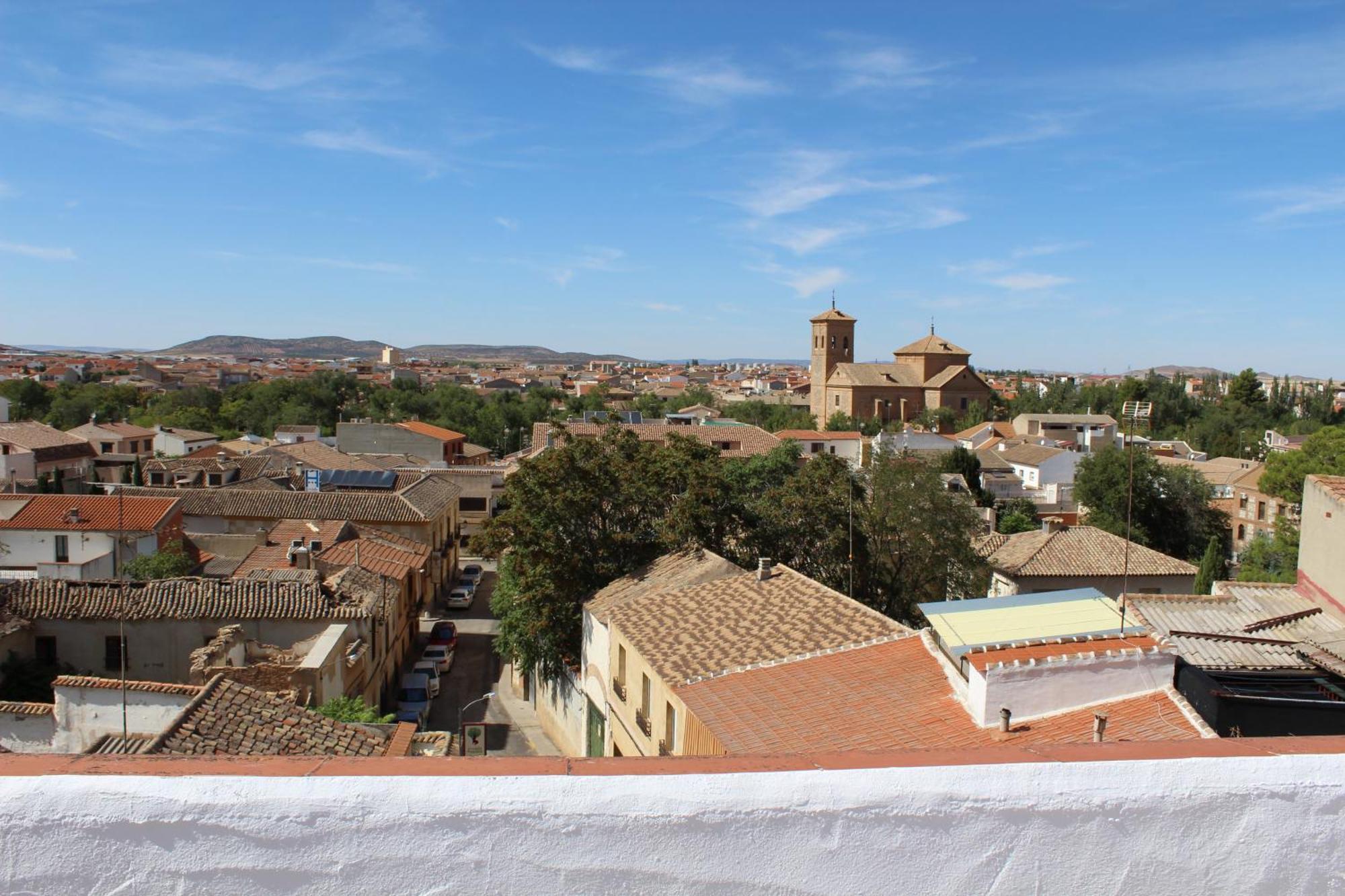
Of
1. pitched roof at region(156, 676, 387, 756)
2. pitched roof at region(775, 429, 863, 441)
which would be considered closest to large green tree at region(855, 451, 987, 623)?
pitched roof at region(156, 676, 387, 756)

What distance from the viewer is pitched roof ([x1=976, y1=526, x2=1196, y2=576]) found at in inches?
867

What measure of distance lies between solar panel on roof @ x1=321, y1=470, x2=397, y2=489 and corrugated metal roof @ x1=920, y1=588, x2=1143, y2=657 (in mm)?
26248

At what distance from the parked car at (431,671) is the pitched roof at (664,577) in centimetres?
555

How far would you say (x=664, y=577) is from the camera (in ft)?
→ 48.8

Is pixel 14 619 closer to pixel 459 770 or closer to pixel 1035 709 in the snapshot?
pixel 1035 709

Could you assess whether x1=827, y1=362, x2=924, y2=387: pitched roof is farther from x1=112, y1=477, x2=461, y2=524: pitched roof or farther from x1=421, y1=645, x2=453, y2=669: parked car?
x1=421, y1=645, x2=453, y2=669: parked car

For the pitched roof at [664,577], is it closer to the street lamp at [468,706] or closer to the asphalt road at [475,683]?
the asphalt road at [475,683]

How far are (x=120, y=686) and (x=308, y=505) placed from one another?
15767 millimetres

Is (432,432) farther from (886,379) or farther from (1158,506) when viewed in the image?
(886,379)

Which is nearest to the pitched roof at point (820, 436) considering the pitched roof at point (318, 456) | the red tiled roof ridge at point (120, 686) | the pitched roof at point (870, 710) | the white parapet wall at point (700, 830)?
the pitched roof at point (318, 456)

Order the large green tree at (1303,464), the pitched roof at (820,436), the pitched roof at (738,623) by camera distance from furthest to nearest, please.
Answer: the pitched roof at (820,436)
the large green tree at (1303,464)
the pitched roof at (738,623)

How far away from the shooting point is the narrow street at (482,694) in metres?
16.9

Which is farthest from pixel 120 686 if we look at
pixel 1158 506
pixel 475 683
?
pixel 1158 506

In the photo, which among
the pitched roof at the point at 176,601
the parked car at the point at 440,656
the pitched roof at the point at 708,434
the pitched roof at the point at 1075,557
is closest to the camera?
the pitched roof at the point at 176,601
